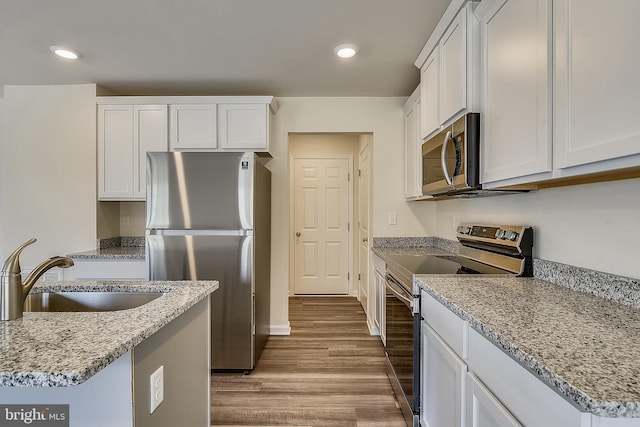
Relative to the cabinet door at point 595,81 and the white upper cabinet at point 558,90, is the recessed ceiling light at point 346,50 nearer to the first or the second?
the white upper cabinet at point 558,90

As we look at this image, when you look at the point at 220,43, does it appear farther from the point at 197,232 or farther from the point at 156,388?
the point at 156,388

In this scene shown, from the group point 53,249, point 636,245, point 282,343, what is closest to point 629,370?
point 636,245

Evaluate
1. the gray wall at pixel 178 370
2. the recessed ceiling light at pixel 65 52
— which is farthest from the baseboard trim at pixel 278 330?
the recessed ceiling light at pixel 65 52

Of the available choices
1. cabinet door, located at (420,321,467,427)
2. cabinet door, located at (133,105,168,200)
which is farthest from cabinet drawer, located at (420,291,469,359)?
cabinet door, located at (133,105,168,200)

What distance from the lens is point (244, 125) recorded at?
3.08 meters

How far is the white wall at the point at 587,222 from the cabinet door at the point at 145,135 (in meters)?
2.84

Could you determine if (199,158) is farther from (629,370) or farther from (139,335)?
(629,370)

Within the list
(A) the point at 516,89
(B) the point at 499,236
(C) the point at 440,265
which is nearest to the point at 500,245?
(B) the point at 499,236

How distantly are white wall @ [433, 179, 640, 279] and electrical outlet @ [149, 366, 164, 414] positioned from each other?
5.21 ft

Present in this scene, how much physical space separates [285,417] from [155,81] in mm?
2873

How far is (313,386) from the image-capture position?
2.44 m

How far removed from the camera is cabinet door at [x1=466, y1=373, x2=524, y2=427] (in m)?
0.94

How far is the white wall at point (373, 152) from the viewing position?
11.1 ft

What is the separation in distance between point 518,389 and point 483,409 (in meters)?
0.25
